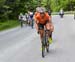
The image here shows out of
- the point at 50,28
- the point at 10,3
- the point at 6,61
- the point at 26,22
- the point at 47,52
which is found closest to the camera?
the point at 6,61

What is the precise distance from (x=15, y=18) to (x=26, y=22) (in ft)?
39.2

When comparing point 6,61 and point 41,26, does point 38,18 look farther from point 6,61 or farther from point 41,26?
point 6,61

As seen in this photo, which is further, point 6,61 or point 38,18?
point 38,18

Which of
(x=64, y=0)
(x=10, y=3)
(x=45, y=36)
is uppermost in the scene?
(x=45, y=36)

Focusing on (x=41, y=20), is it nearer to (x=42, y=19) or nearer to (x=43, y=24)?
(x=42, y=19)

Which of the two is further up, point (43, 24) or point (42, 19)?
point (42, 19)

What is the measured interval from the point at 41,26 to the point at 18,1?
3851cm

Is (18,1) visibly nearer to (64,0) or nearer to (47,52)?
(47,52)

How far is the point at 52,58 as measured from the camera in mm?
12508

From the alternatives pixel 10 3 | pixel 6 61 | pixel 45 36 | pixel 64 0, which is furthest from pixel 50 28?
pixel 64 0

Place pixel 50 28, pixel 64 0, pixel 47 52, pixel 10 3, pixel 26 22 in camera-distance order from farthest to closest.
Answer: pixel 64 0, pixel 10 3, pixel 26 22, pixel 47 52, pixel 50 28

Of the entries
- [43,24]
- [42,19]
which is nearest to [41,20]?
[42,19]

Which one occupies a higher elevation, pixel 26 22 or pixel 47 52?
pixel 47 52

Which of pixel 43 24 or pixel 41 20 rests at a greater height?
pixel 41 20
